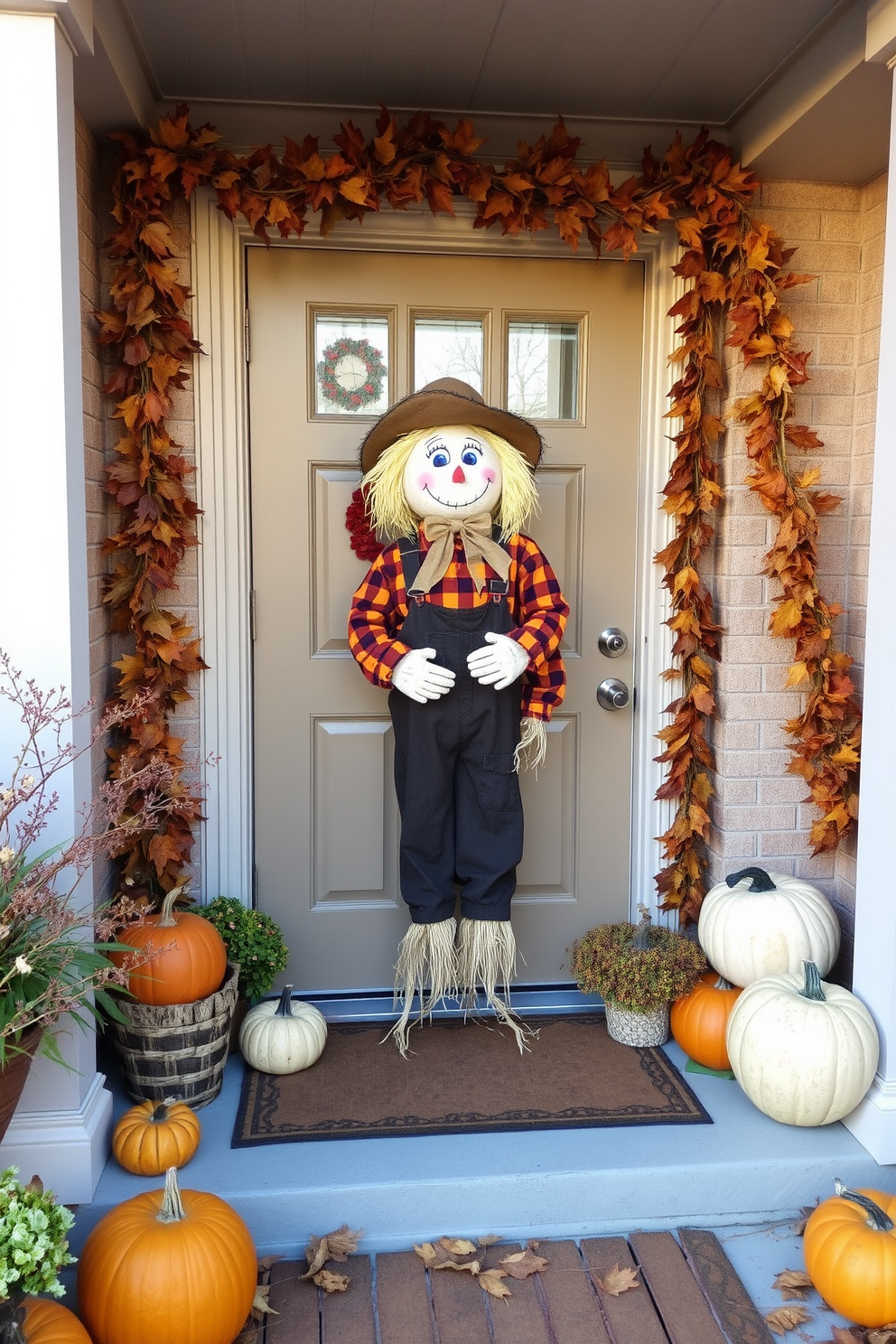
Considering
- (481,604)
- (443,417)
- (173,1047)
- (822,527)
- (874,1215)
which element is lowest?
(874,1215)

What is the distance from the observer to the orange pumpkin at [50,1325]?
5.78ft

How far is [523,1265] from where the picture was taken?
222 cm

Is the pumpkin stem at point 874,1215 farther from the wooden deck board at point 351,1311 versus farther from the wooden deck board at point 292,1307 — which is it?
the wooden deck board at point 292,1307

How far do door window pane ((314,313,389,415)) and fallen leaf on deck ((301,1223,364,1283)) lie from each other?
212cm

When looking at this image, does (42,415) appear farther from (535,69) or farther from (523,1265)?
(523,1265)

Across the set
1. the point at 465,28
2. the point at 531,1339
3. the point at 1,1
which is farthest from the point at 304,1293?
the point at 465,28

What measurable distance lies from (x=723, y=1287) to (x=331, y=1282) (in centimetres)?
81

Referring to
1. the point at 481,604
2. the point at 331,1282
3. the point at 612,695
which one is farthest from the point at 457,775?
the point at 331,1282

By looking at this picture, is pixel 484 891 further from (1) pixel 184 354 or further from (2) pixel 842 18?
(2) pixel 842 18

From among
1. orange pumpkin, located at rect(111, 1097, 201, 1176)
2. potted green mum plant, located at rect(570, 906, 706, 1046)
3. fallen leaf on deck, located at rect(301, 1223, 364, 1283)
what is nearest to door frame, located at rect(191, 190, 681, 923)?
potted green mum plant, located at rect(570, 906, 706, 1046)

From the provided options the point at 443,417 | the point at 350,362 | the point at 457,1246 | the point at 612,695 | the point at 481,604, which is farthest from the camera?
the point at 612,695

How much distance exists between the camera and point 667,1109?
8.61 ft

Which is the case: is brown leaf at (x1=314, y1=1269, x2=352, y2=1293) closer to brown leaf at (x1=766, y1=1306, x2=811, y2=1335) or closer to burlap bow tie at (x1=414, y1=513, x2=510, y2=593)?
brown leaf at (x1=766, y1=1306, x2=811, y2=1335)

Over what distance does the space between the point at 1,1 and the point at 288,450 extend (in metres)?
1.27
